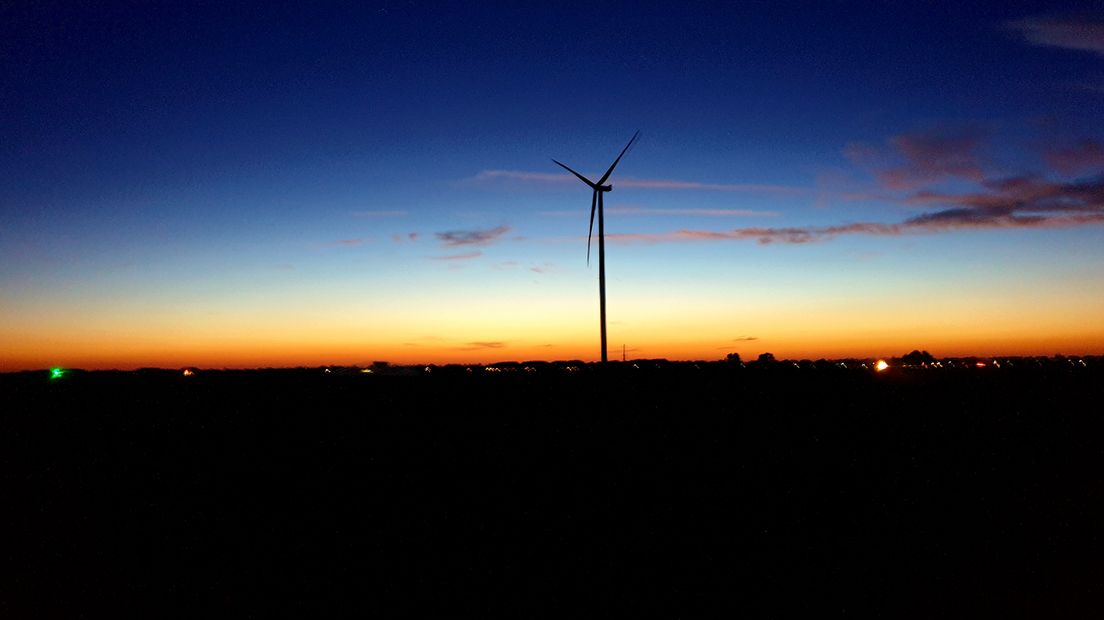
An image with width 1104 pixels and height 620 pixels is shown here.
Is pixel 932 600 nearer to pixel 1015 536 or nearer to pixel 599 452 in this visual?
pixel 1015 536

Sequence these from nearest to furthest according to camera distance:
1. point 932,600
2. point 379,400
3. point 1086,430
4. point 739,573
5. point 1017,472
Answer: point 932,600
point 739,573
point 1017,472
point 1086,430
point 379,400

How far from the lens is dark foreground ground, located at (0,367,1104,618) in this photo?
45.6 feet

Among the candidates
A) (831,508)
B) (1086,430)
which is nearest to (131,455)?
(831,508)

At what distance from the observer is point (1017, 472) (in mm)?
26266

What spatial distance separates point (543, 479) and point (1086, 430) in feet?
83.5

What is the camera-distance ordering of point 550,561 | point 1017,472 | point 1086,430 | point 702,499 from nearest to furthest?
point 550,561
point 702,499
point 1017,472
point 1086,430

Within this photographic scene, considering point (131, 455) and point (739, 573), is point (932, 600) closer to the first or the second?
point (739, 573)

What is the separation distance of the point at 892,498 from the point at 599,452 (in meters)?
11.9

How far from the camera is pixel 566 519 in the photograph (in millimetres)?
20422

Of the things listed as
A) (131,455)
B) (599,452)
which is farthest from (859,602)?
(131,455)

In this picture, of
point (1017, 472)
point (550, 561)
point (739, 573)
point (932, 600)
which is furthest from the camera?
point (1017, 472)

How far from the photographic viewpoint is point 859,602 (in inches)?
524

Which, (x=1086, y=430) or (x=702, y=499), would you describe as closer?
(x=702, y=499)

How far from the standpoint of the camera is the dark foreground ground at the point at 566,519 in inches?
547
